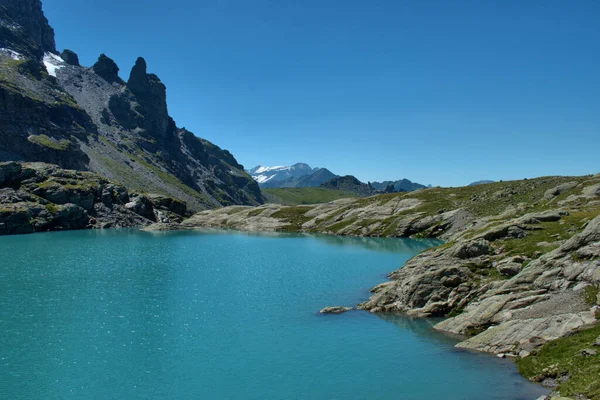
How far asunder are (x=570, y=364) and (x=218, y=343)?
101 feet

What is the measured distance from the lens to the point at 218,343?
140ft

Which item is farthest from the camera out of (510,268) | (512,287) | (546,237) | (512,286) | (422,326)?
(546,237)

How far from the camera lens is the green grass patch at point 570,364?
25594mm

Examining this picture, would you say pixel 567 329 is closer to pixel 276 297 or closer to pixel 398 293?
pixel 398 293

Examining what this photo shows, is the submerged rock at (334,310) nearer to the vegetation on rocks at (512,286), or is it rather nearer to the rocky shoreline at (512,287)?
the rocky shoreline at (512,287)

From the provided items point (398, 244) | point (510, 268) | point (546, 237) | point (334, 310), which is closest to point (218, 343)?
point (334, 310)

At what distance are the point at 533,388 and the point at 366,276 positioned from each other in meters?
50.0

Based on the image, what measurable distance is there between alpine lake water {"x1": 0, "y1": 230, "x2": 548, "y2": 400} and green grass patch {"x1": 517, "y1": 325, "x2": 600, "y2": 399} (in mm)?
1423

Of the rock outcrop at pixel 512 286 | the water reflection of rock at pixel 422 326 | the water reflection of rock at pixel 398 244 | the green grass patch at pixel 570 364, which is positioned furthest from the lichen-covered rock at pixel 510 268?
the water reflection of rock at pixel 398 244

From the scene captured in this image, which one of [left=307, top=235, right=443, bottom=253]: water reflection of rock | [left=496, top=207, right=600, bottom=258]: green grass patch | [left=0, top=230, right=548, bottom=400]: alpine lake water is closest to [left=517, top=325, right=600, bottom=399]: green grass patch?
[left=0, top=230, right=548, bottom=400]: alpine lake water

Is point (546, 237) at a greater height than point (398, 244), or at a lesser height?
greater

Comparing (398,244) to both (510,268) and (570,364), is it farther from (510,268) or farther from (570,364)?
(570,364)

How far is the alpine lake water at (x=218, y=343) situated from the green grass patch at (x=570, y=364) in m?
1.42

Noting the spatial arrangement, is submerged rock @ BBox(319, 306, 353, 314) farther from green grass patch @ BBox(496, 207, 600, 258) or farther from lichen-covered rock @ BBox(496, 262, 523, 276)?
green grass patch @ BBox(496, 207, 600, 258)
